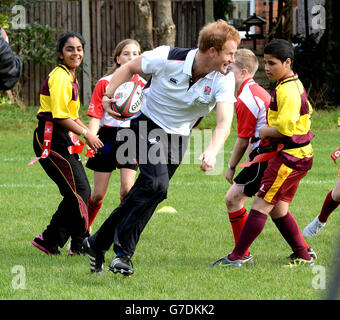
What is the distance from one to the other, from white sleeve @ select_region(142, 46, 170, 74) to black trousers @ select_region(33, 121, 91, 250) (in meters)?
1.26

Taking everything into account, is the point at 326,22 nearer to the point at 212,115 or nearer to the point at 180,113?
the point at 212,115

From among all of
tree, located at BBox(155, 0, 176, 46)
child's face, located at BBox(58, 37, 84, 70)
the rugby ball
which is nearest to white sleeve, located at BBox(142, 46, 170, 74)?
the rugby ball

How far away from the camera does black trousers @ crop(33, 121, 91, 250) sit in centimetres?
621

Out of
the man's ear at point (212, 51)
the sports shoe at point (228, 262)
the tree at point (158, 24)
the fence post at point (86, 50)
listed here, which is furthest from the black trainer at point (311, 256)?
the fence post at point (86, 50)

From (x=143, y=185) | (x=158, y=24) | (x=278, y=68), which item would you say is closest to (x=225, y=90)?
(x=278, y=68)

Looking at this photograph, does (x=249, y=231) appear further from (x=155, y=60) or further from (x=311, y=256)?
(x=155, y=60)

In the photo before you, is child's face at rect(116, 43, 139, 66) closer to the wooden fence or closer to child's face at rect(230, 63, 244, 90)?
child's face at rect(230, 63, 244, 90)

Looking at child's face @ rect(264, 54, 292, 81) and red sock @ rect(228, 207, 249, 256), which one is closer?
child's face @ rect(264, 54, 292, 81)

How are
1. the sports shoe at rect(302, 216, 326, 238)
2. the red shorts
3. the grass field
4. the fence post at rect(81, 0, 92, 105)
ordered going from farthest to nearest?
the fence post at rect(81, 0, 92, 105) → the sports shoe at rect(302, 216, 326, 238) → the red shorts → the grass field

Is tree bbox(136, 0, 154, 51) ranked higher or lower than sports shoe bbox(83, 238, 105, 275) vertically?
higher

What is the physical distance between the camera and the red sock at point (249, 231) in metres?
5.80

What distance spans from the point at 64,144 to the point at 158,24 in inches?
522

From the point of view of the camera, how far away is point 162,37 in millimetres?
18828
